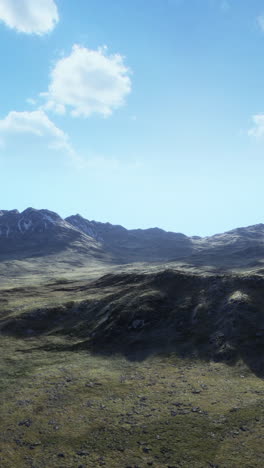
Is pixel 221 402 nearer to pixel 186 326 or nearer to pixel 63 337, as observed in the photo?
pixel 186 326

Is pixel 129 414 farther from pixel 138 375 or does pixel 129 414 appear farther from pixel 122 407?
pixel 138 375

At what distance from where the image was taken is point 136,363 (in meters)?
53.6

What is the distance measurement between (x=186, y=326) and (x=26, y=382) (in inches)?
1152

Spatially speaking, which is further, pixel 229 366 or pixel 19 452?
pixel 229 366

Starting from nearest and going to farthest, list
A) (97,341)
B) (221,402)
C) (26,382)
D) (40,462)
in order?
(40,462) < (221,402) < (26,382) < (97,341)

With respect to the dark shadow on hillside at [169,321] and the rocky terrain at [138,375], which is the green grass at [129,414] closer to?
the rocky terrain at [138,375]

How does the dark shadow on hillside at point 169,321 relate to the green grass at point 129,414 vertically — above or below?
above

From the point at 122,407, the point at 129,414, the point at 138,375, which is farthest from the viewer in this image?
the point at 138,375

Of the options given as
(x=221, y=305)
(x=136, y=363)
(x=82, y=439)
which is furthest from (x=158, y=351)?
(x=82, y=439)

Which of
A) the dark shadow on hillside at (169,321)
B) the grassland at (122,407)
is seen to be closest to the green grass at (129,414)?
the grassland at (122,407)

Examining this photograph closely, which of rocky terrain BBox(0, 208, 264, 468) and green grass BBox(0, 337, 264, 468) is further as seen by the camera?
rocky terrain BBox(0, 208, 264, 468)

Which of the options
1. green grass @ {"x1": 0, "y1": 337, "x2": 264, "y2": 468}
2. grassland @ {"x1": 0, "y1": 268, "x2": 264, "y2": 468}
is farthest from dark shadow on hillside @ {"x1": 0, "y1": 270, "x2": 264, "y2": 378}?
green grass @ {"x1": 0, "y1": 337, "x2": 264, "y2": 468}

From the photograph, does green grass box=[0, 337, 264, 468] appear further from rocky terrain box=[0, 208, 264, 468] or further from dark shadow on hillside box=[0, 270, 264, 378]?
dark shadow on hillside box=[0, 270, 264, 378]

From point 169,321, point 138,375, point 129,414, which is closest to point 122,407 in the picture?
point 129,414
